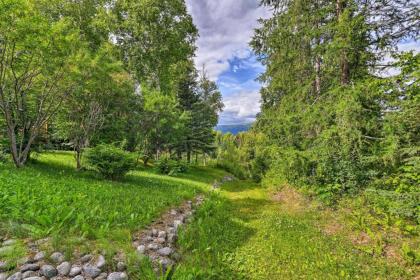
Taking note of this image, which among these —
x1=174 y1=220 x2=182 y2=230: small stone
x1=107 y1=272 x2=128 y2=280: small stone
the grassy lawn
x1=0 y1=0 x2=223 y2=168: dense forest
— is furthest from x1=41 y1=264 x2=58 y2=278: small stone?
x1=0 y1=0 x2=223 y2=168: dense forest

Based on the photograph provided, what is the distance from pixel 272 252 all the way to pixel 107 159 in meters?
6.70

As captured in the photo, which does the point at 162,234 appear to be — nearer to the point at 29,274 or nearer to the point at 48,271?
the point at 48,271

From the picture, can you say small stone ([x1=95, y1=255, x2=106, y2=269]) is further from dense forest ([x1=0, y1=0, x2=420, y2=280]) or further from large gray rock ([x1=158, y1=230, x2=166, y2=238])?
large gray rock ([x1=158, y1=230, x2=166, y2=238])

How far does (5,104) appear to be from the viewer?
744 centimetres

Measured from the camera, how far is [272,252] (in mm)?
4559

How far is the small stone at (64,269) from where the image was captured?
291cm

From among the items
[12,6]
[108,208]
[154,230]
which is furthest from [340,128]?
[12,6]

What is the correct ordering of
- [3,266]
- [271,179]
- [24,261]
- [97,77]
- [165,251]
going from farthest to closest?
[271,179] → [97,77] → [165,251] → [24,261] → [3,266]

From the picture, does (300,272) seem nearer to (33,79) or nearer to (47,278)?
(47,278)

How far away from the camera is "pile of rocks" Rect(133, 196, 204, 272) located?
12.0ft

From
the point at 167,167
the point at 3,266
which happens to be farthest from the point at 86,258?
the point at 167,167

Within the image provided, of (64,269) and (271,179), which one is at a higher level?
(271,179)

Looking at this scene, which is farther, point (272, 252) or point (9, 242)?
point (272, 252)

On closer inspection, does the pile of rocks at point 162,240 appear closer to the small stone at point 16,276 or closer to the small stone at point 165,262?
the small stone at point 165,262
